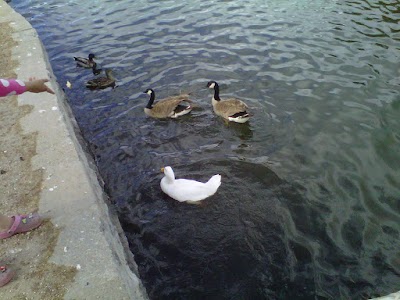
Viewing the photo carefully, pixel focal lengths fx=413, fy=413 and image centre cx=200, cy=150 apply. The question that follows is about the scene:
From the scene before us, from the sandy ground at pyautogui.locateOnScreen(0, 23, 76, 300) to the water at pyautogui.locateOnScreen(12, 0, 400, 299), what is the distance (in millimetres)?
1323

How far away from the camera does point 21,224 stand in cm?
448

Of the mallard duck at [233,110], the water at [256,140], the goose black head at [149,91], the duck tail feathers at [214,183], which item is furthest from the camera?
the goose black head at [149,91]

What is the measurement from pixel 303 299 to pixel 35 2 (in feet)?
46.5

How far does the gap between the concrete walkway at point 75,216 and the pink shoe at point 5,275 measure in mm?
48

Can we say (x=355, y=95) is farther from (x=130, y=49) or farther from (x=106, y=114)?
(x=130, y=49)

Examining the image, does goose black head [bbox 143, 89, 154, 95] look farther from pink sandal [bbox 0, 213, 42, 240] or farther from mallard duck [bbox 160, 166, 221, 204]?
pink sandal [bbox 0, 213, 42, 240]

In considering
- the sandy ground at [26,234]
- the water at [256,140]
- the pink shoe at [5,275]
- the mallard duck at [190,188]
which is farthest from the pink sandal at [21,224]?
the mallard duck at [190,188]

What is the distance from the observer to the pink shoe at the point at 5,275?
4.01m

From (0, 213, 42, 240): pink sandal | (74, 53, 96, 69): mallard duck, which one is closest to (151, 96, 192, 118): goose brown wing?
(74, 53, 96, 69): mallard duck

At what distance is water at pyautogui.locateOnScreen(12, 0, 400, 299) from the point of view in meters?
5.15

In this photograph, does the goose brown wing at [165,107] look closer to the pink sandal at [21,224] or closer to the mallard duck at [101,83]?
the mallard duck at [101,83]

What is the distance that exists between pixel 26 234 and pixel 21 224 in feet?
0.50

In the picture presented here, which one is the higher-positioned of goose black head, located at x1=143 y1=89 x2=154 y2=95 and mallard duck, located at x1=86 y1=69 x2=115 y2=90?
goose black head, located at x1=143 y1=89 x2=154 y2=95

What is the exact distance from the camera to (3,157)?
5766 mm
